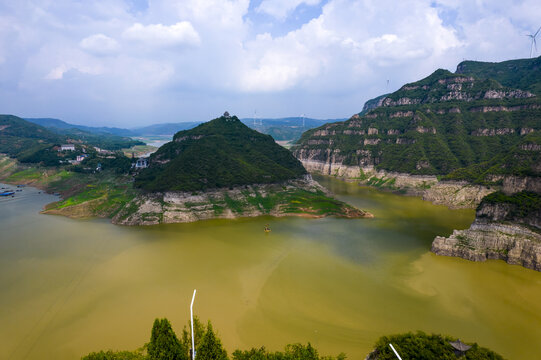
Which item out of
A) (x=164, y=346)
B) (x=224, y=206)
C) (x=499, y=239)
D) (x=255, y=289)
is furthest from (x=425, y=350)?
(x=224, y=206)

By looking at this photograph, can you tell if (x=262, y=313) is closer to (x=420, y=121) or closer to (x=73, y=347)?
(x=73, y=347)

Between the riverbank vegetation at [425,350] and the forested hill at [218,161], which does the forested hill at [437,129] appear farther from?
the riverbank vegetation at [425,350]

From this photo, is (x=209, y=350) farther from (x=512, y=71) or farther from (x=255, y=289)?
(x=512, y=71)

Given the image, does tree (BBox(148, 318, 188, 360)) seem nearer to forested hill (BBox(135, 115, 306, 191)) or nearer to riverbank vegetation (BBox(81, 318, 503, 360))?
riverbank vegetation (BBox(81, 318, 503, 360))

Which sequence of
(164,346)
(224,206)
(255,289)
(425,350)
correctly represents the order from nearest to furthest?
1. (425,350)
2. (164,346)
3. (255,289)
4. (224,206)

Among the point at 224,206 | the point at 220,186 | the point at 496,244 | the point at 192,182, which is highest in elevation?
the point at 192,182

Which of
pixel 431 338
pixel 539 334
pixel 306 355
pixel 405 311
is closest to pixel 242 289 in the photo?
pixel 306 355

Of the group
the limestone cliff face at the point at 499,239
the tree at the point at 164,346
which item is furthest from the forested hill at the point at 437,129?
the tree at the point at 164,346
